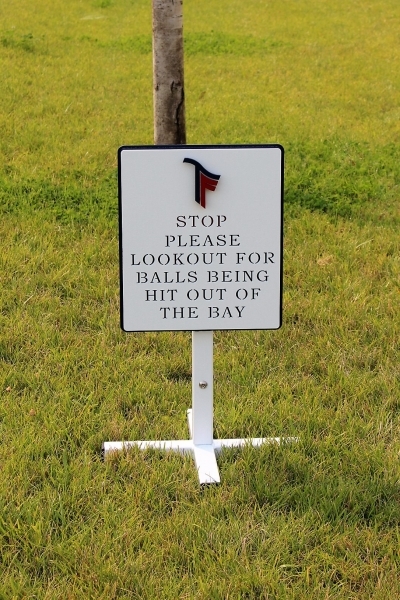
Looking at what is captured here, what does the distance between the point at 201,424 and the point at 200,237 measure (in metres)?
0.73

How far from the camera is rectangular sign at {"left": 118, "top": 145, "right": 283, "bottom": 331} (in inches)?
113

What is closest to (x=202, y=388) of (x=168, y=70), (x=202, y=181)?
(x=202, y=181)

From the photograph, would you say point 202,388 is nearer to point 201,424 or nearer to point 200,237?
point 201,424

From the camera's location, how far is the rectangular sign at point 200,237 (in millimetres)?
2859

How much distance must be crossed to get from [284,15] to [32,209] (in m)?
12.7

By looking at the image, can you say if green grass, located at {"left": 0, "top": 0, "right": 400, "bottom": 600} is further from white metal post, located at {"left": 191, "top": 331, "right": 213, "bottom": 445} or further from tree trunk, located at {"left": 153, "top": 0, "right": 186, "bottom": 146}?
tree trunk, located at {"left": 153, "top": 0, "right": 186, "bottom": 146}

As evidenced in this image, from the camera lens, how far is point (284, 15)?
55.2 feet

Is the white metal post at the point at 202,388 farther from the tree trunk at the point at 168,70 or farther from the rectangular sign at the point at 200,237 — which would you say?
the tree trunk at the point at 168,70

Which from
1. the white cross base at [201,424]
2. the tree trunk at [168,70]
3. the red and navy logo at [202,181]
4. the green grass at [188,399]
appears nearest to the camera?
the green grass at [188,399]

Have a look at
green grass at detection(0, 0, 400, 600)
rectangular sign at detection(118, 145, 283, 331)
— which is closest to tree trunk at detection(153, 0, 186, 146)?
green grass at detection(0, 0, 400, 600)

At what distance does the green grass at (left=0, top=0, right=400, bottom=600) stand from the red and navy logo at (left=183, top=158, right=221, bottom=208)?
982mm

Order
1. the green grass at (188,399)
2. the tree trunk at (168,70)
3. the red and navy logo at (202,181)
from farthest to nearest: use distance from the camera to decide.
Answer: the tree trunk at (168,70)
the red and navy logo at (202,181)
the green grass at (188,399)

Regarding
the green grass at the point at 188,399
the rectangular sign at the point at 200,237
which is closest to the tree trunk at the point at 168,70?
the green grass at the point at 188,399

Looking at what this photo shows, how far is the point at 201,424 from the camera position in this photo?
3.09m
